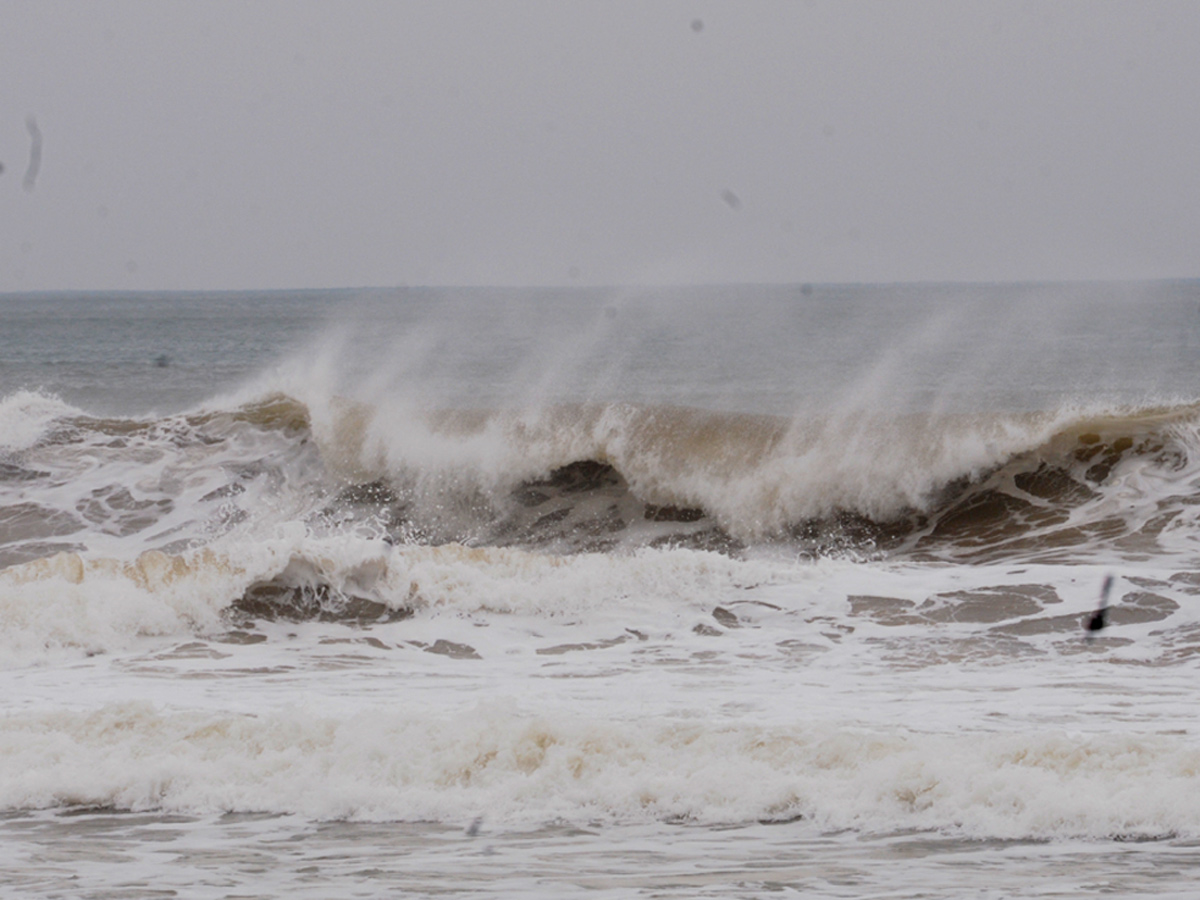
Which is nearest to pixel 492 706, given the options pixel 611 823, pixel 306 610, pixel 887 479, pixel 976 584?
pixel 611 823

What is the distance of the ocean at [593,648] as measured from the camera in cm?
571

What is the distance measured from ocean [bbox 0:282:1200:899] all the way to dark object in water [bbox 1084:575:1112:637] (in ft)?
0.25

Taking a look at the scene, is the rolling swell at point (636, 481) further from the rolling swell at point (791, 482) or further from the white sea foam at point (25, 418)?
the white sea foam at point (25, 418)

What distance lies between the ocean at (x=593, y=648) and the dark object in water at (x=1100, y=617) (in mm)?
77

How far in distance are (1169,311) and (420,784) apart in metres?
68.6

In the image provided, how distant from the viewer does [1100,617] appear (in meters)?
9.74

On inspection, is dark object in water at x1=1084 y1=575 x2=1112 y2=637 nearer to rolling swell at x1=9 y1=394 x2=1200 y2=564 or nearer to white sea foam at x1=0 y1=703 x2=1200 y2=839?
rolling swell at x1=9 y1=394 x2=1200 y2=564

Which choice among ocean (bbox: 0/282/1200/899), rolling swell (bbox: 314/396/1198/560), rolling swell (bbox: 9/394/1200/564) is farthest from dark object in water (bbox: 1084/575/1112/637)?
rolling swell (bbox: 314/396/1198/560)

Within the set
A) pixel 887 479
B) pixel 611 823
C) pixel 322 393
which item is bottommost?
pixel 611 823

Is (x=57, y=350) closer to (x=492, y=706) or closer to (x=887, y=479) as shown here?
(x=887, y=479)

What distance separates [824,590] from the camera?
10.6 meters

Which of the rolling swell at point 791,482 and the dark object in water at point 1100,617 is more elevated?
the rolling swell at point 791,482

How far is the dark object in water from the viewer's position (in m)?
9.49

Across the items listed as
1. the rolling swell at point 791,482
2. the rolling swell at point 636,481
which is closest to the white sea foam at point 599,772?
the rolling swell at point 636,481
